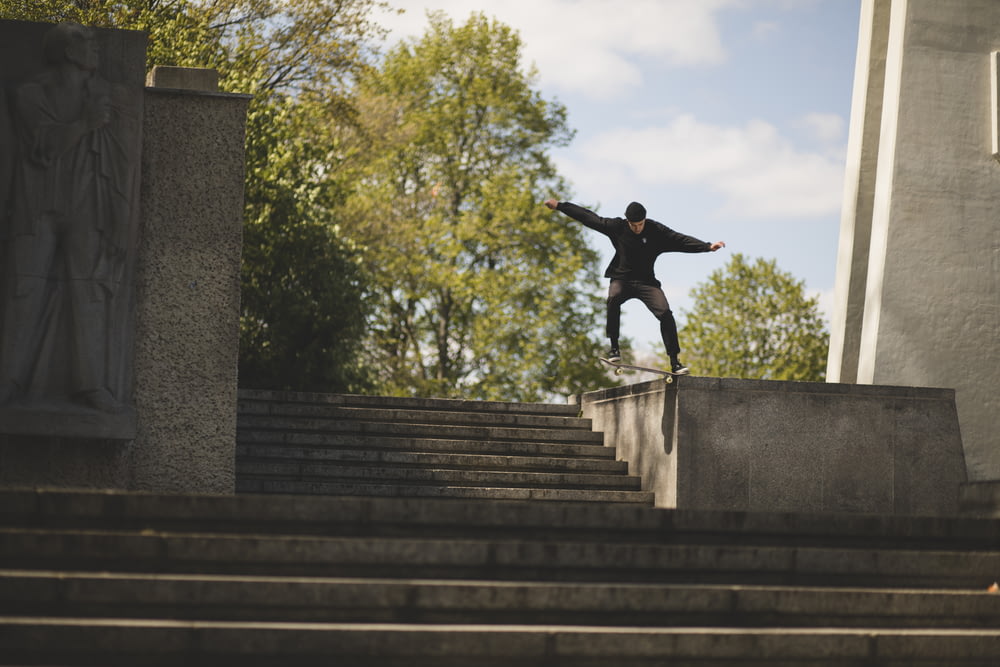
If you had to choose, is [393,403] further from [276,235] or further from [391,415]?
[276,235]

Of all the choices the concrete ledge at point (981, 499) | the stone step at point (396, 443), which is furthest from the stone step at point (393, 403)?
the concrete ledge at point (981, 499)

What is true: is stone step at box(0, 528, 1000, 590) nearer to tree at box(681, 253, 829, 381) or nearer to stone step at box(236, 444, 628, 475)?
stone step at box(236, 444, 628, 475)

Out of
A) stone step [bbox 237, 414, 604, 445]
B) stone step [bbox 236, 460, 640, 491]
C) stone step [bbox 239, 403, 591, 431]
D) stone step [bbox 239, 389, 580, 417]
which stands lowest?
stone step [bbox 236, 460, 640, 491]

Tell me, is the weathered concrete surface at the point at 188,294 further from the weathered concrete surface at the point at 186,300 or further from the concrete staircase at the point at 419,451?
the concrete staircase at the point at 419,451

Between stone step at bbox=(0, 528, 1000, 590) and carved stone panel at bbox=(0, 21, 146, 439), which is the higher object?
carved stone panel at bbox=(0, 21, 146, 439)

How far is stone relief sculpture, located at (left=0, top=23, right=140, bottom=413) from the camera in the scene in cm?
737

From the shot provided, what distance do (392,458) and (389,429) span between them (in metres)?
0.76

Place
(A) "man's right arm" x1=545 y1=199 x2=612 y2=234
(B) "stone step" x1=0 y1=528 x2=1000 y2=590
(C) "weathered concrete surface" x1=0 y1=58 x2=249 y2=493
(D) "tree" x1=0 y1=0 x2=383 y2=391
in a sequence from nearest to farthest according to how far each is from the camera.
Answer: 1. (B) "stone step" x1=0 y1=528 x2=1000 y2=590
2. (C) "weathered concrete surface" x1=0 y1=58 x2=249 y2=493
3. (A) "man's right arm" x1=545 y1=199 x2=612 y2=234
4. (D) "tree" x1=0 y1=0 x2=383 y2=391

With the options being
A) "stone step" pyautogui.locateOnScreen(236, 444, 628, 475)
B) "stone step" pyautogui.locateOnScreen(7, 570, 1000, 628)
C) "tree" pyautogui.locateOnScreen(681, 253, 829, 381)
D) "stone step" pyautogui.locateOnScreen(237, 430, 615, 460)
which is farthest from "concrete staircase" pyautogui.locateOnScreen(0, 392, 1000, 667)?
"tree" pyautogui.locateOnScreen(681, 253, 829, 381)

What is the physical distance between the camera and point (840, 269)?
14188 mm

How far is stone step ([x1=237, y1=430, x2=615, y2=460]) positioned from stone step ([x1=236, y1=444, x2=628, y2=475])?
0.07 meters

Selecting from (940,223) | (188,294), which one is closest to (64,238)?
(188,294)

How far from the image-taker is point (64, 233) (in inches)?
296

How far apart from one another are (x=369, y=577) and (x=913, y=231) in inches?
361
